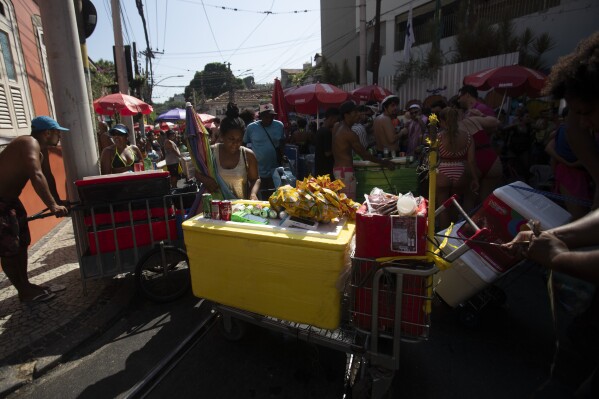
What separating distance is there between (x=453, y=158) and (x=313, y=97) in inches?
210

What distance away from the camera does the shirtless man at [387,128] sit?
6.29 metres

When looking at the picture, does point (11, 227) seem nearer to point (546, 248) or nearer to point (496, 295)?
point (546, 248)

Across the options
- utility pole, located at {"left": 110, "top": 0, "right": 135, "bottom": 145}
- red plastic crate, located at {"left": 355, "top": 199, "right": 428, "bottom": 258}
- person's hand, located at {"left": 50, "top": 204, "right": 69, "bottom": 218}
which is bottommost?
person's hand, located at {"left": 50, "top": 204, "right": 69, "bottom": 218}

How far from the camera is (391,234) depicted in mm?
1931

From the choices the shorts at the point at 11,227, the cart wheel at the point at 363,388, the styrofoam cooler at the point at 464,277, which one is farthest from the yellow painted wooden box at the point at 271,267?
the shorts at the point at 11,227

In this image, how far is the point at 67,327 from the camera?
340 cm

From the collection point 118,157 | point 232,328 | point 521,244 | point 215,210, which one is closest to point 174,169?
point 118,157

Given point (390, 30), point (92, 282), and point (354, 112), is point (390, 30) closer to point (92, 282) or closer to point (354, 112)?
point (354, 112)

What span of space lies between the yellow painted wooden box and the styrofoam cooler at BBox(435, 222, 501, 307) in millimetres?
999

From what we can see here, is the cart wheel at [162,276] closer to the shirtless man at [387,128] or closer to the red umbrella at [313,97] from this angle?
the shirtless man at [387,128]

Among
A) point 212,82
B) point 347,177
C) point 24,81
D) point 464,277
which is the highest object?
point 212,82

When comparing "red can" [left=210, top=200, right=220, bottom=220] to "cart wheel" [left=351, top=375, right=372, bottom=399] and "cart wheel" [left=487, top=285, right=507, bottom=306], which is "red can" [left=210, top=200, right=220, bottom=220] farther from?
"cart wheel" [left=487, top=285, right=507, bottom=306]

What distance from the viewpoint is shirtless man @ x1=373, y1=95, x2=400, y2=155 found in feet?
20.6

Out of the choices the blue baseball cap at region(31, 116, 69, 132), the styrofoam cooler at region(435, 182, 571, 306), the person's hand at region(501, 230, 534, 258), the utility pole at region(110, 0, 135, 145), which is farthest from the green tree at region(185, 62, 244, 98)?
the person's hand at region(501, 230, 534, 258)
